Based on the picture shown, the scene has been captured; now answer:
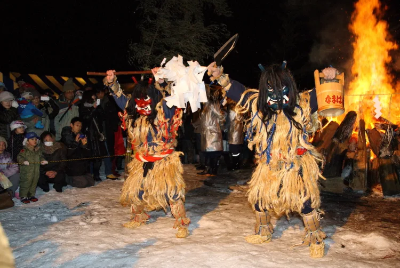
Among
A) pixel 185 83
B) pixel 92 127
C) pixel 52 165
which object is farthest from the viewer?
pixel 92 127

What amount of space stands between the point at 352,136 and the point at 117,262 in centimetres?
547

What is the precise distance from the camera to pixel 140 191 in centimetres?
454

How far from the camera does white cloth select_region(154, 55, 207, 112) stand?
413 cm

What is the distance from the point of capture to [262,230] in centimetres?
420

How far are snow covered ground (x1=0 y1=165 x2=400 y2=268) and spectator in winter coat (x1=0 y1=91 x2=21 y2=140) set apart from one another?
1506mm

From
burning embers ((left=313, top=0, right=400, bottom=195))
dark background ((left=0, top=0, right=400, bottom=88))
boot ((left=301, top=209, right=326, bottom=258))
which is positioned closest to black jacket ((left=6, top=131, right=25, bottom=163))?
boot ((left=301, top=209, right=326, bottom=258))

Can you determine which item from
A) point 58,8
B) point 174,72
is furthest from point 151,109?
point 58,8

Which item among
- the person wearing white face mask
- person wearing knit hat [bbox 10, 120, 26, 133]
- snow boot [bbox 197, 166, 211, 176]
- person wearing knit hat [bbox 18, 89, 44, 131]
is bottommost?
snow boot [bbox 197, 166, 211, 176]

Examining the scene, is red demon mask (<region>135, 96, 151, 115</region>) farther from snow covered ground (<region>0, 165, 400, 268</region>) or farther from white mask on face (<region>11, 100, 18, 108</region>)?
white mask on face (<region>11, 100, 18, 108</region>)

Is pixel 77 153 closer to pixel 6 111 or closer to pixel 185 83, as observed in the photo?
pixel 6 111

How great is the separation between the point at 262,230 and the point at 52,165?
174 inches

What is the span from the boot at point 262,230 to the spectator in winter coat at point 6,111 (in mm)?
5017

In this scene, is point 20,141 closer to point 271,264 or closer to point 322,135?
point 271,264

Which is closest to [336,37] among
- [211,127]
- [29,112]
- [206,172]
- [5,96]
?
[211,127]
